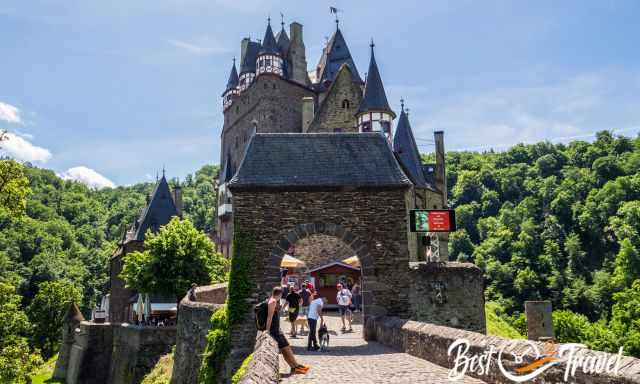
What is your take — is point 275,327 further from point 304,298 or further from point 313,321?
point 304,298

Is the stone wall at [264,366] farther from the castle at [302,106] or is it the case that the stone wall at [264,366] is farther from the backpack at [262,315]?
the castle at [302,106]

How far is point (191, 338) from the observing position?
1939 centimetres

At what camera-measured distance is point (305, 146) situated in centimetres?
1934

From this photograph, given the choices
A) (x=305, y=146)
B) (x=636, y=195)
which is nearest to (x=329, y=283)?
(x=305, y=146)

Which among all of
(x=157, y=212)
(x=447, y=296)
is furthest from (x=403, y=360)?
(x=157, y=212)

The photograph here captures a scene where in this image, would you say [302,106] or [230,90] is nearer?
[302,106]

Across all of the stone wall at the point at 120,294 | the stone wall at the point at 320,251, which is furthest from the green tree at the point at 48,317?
the stone wall at the point at 320,251

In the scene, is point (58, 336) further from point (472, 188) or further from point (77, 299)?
point (472, 188)

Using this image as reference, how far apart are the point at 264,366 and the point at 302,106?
4268cm

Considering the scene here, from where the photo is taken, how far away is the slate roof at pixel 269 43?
2103 inches

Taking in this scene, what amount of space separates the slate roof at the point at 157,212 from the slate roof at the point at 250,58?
15.4 m

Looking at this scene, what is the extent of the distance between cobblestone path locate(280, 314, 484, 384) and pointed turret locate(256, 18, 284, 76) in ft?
129

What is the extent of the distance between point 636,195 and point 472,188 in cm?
3360

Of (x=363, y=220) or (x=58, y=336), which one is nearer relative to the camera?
(x=363, y=220)
